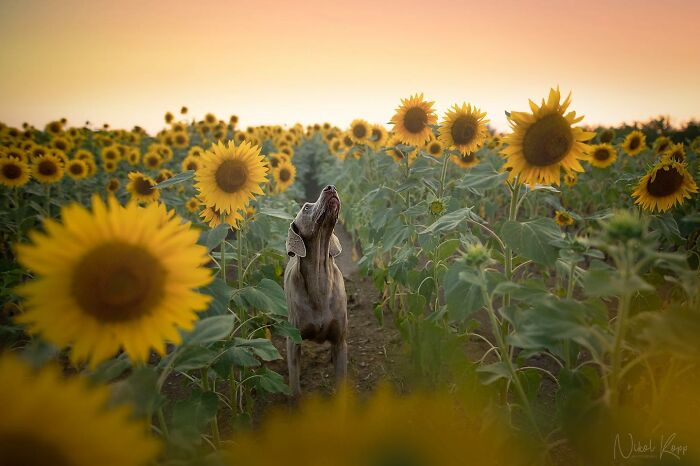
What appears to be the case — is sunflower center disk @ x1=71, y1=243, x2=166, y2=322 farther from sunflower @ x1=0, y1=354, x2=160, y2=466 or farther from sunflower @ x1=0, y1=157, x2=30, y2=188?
sunflower @ x1=0, y1=157, x2=30, y2=188

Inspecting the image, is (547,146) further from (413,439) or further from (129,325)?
(129,325)

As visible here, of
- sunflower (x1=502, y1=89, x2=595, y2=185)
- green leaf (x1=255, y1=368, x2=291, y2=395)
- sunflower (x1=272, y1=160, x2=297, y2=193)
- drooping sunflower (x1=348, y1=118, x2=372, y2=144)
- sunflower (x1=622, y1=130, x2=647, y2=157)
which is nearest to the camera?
sunflower (x1=502, y1=89, x2=595, y2=185)

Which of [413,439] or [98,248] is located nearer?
[413,439]

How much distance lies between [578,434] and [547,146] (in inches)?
56.3

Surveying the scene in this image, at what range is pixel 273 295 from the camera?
84.8 inches

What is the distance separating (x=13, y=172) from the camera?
17.1ft

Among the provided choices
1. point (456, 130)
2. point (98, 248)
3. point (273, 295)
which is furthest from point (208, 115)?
point (98, 248)

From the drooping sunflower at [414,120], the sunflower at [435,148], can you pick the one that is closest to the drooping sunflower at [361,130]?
the sunflower at [435,148]

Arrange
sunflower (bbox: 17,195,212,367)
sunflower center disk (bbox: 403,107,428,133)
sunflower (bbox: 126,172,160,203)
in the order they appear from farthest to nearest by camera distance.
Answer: sunflower (bbox: 126,172,160,203) → sunflower center disk (bbox: 403,107,428,133) → sunflower (bbox: 17,195,212,367)

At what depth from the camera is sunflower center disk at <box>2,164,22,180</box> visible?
5172 millimetres

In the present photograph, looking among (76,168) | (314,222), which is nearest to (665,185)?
(314,222)

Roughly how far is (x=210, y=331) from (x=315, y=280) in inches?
61.0

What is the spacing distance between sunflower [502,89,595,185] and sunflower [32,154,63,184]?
637cm

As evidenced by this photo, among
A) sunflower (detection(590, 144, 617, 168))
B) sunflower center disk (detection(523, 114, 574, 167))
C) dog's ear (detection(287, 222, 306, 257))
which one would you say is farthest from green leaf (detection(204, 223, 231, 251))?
sunflower (detection(590, 144, 617, 168))
